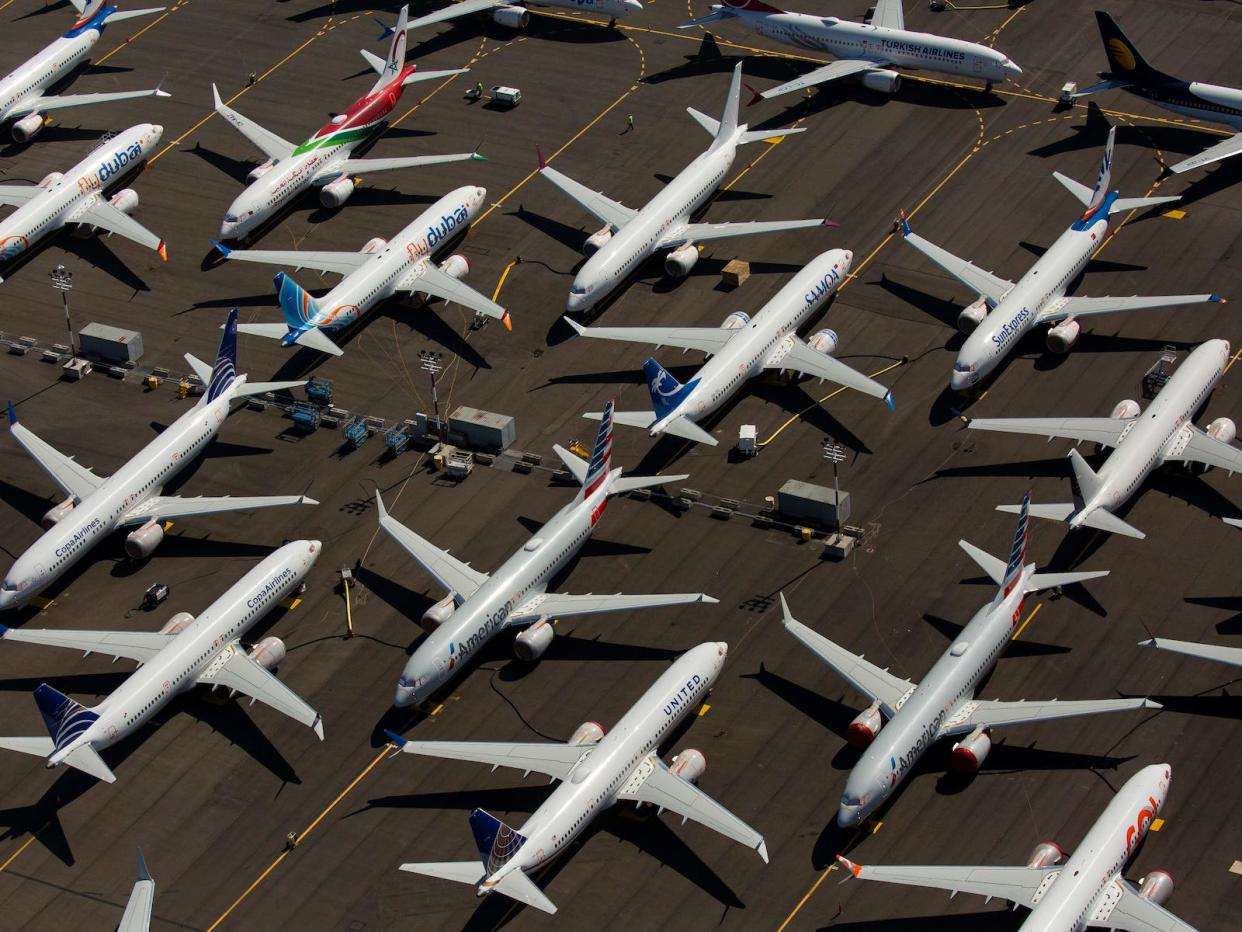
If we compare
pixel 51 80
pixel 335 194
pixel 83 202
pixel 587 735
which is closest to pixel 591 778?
pixel 587 735

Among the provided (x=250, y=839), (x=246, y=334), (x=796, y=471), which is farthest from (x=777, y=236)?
(x=250, y=839)

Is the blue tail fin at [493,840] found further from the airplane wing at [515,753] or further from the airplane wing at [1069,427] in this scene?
the airplane wing at [1069,427]

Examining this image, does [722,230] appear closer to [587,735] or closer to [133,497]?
[133,497]

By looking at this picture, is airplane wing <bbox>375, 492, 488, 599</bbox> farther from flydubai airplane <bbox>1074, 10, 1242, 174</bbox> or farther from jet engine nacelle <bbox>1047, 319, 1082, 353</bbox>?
flydubai airplane <bbox>1074, 10, 1242, 174</bbox>

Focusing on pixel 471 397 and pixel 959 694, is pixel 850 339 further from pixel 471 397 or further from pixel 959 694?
pixel 959 694

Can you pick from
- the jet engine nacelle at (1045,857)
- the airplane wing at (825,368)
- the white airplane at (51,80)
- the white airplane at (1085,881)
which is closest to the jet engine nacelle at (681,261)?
the airplane wing at (825,368)

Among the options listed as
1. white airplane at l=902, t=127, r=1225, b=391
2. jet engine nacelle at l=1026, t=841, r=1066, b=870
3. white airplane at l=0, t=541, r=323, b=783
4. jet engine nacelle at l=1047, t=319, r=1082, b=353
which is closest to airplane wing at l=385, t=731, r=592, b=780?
white airplane at l=0, t=541, r=323, b=783
